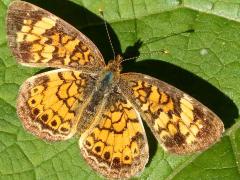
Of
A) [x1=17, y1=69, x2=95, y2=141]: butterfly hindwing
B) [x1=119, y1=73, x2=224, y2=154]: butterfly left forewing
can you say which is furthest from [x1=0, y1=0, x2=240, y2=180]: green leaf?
[x1=119, y1=73, x2=224, y2=154]: butterfly left forewing

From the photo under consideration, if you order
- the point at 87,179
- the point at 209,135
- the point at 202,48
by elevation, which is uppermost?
the point at 202,48

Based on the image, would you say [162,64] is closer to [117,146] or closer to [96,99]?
[96,99]

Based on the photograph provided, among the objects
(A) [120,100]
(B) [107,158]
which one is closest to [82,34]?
(A) [120,100]

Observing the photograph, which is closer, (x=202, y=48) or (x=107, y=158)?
(x=107, y=158)

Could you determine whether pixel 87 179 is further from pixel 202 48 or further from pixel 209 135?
pixel 202 48

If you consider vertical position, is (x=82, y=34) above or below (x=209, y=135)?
above

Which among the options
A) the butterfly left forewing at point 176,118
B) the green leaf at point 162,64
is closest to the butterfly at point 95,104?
the butterfly left forewing at point 176,118
